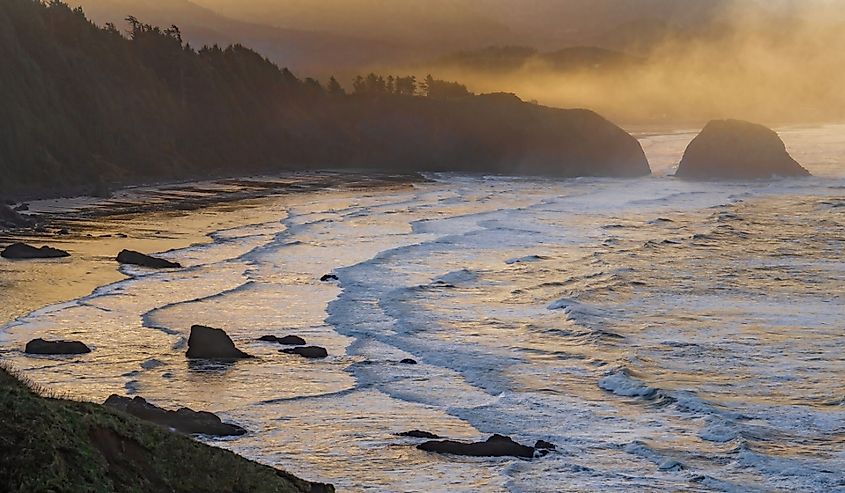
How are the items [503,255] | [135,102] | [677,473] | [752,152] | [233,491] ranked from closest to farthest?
[233,491] < [677,473] < [503,255] < [135,102] < [752,152]

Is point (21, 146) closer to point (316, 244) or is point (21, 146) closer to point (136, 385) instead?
point (316, 244)

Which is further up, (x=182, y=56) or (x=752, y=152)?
(x=182, y=56)

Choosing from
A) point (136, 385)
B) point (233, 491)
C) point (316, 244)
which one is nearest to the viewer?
point (233, 491)

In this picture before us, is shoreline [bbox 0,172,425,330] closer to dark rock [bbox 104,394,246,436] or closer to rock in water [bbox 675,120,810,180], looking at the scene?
dark rock [bbox 104,394,246,436]

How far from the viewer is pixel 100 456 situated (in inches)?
328

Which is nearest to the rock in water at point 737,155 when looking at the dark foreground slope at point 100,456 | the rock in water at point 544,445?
the rock in water at point 544,445

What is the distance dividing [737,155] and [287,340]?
139 m

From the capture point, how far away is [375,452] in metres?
17.2

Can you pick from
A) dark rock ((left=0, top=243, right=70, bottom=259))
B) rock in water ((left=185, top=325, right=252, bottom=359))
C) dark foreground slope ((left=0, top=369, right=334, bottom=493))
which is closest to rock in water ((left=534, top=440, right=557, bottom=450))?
dark foreground slope ((left=0, top=369, right=334, bottom=493))

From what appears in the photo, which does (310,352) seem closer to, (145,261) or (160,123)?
(145,261)

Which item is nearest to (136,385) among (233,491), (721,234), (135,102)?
(233,491)

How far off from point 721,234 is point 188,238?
29.4 metres

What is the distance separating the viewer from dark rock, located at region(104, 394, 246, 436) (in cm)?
1742

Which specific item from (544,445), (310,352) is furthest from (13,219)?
(544,445)
